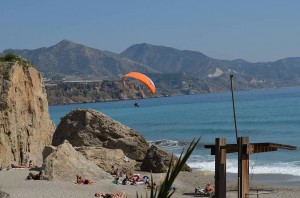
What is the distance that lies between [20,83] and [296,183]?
1419cm

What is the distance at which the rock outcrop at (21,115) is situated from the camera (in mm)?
25672

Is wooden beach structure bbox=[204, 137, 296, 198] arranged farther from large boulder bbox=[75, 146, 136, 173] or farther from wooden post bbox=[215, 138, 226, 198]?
large boulder bbox=[75, 146, 136, 173]

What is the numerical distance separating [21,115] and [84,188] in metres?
9.28

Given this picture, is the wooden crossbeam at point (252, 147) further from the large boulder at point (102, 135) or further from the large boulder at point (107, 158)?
the large boulder at point (102, 135)

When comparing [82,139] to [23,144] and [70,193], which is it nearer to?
[23,144]

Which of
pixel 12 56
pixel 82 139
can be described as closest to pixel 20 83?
pixel 12 56

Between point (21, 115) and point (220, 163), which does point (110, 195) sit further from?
Answer: point (21, 115)

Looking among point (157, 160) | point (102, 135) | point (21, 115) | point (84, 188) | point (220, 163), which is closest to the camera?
point (220, 163)

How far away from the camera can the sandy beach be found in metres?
18.9

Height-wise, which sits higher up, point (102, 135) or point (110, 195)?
point (102, 135)

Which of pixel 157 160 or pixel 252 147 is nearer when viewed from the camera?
pixel 252 147

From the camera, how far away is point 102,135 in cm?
2944

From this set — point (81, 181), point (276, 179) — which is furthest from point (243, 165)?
point (276, 179)

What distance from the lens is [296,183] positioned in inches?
973
